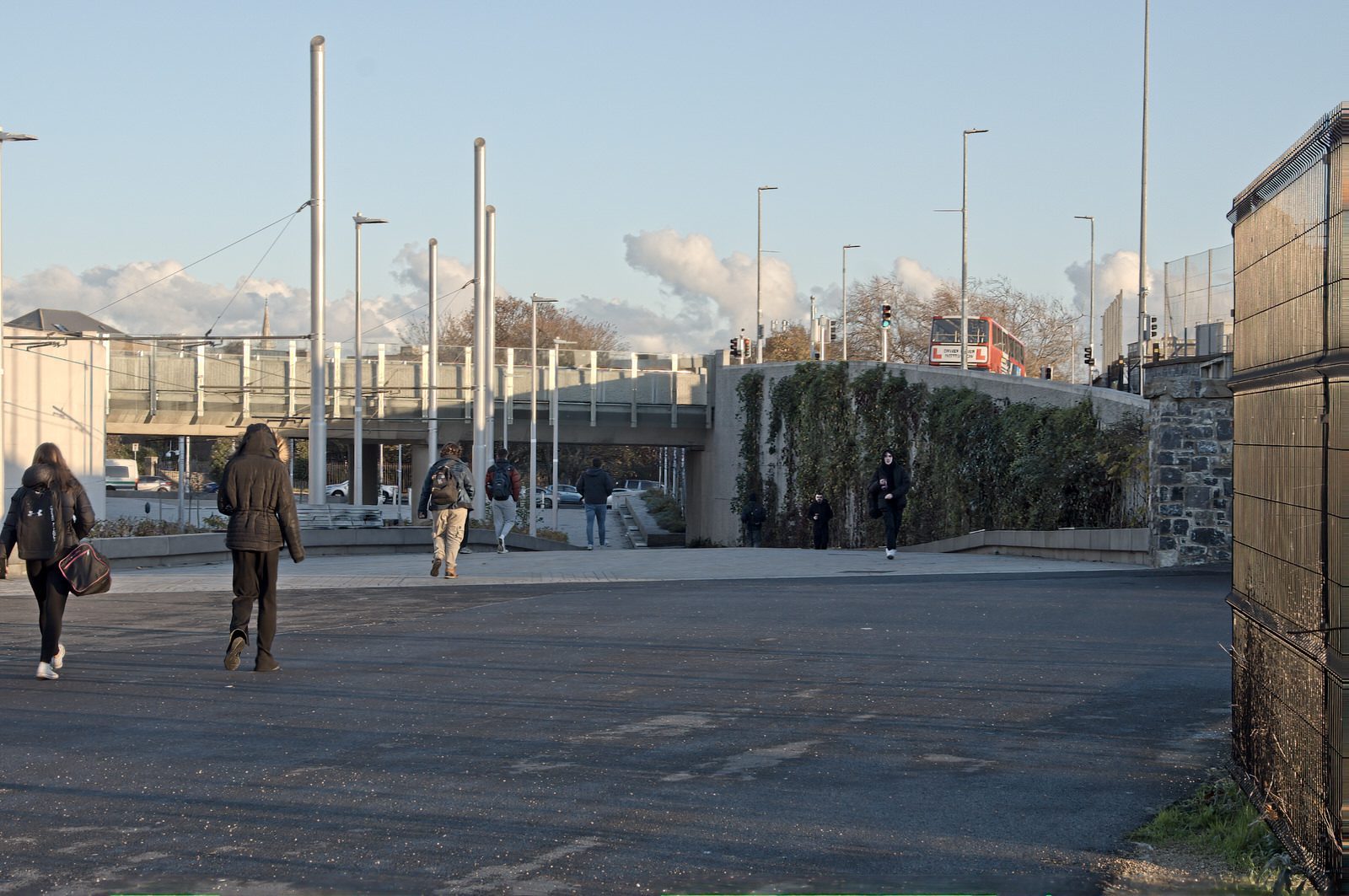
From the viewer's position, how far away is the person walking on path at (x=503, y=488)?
24.4 m

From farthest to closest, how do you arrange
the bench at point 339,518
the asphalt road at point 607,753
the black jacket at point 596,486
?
the black jacket at point 596,486, the bench at point 339,518, the asphalt road at point 607,753

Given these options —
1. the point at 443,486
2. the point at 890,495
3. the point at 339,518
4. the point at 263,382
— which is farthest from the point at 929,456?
the point at 263,382

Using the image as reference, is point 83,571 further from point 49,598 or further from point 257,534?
point 257,534

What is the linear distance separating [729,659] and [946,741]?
3.36 metres

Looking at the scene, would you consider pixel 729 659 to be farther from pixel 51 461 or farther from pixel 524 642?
pixel 51 461

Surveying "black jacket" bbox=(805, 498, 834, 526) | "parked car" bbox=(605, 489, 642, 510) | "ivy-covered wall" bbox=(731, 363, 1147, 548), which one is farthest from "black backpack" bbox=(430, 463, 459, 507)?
"parked car" bbox=(605, 489, 642, 510)

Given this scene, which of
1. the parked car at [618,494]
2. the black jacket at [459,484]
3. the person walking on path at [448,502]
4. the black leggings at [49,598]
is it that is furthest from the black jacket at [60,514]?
the parked car at [618,494]

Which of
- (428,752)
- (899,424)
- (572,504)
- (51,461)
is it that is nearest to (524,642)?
(51,461)

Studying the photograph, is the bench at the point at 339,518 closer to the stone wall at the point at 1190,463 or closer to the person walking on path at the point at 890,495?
the person walking on path at the point at 890,495

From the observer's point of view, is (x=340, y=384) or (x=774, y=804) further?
(x=340, y=384)

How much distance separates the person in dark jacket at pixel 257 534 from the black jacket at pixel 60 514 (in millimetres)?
954

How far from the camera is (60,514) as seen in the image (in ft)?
34.3

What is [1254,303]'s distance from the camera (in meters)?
6.20

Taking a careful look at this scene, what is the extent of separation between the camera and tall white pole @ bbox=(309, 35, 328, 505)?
88.5 feet
